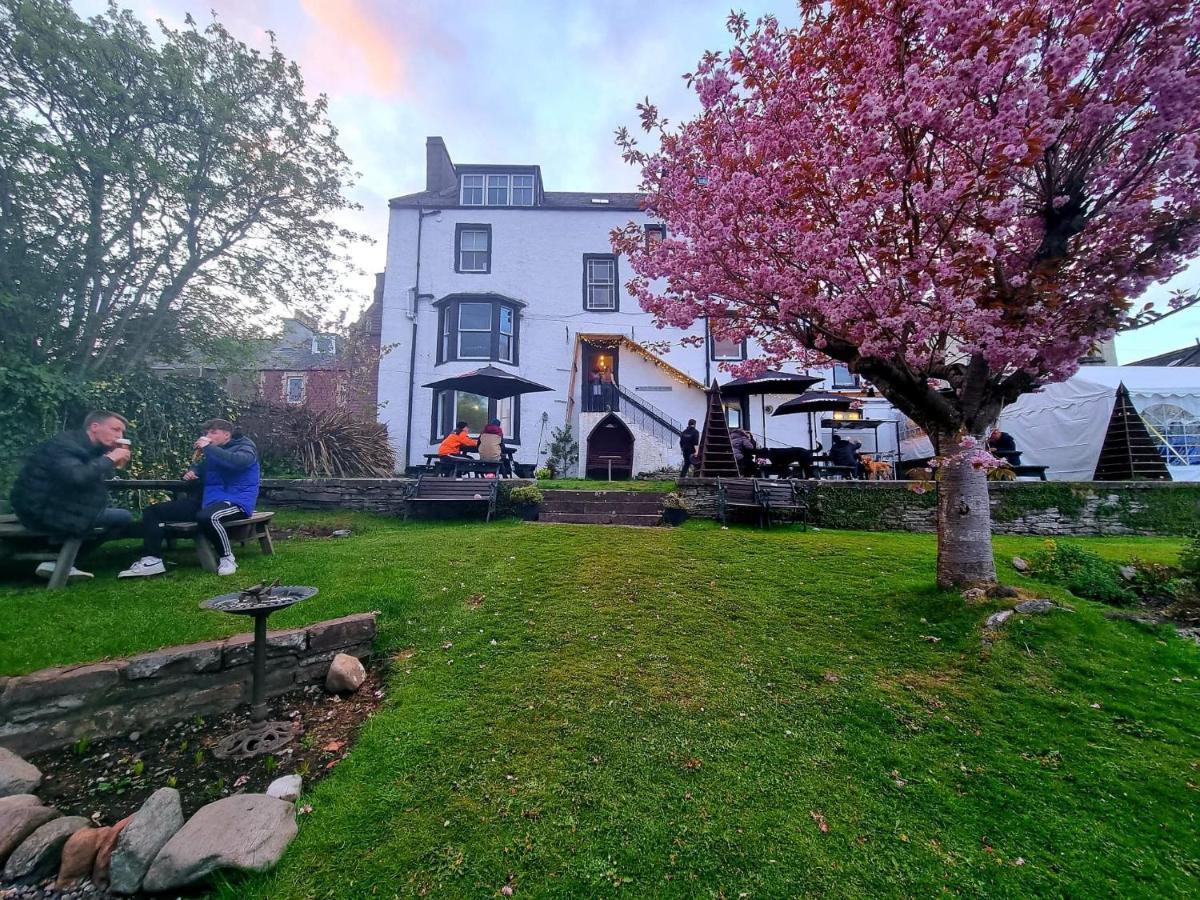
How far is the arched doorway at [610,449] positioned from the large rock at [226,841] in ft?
41.0

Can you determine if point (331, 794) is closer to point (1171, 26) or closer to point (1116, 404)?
point (1171, 26)

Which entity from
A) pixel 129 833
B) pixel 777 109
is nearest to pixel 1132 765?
pixel 129 833

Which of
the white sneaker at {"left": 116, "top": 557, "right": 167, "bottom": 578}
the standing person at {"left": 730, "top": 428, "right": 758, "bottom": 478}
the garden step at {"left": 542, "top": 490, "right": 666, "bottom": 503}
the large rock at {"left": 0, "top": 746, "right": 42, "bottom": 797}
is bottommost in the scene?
the large rock at {"left": 0, "top": 746, "right": 42, "bottom": 797}

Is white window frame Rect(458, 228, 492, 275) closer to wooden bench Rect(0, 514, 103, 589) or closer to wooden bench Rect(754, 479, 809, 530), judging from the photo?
wooden bench Rect(754, 479, 809, 530)

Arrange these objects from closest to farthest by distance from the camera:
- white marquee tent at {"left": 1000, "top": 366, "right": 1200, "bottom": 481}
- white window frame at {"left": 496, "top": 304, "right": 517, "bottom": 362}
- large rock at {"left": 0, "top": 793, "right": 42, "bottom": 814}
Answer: large rock at {"left": 0, "top": 793, "right": 42, "bottom": 814} → white marquee tent at {"left": 1000, "top": 366, "right": 1200, "bottom": 481} → white window frame at {"left": 496, "top": 304, "right": 517, "bottom": 362}

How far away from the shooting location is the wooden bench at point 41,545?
13.8 ft

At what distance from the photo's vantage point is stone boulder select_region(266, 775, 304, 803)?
2.49 meters

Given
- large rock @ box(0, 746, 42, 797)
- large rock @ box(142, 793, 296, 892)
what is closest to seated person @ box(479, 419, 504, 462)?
large rock @ box(0, 746, 42, 797)

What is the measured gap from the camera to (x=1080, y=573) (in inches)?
193

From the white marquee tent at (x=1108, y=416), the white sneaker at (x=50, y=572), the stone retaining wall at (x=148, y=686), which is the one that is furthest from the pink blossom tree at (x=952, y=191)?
the white marquee tent at (x=1108, y=416)

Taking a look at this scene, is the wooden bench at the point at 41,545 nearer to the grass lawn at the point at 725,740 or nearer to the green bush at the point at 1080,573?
the grass lawn at the point at 725,740

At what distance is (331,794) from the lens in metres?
2.47

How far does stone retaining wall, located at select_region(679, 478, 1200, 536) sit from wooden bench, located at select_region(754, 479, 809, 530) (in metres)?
0.38

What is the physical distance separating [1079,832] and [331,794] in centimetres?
372
